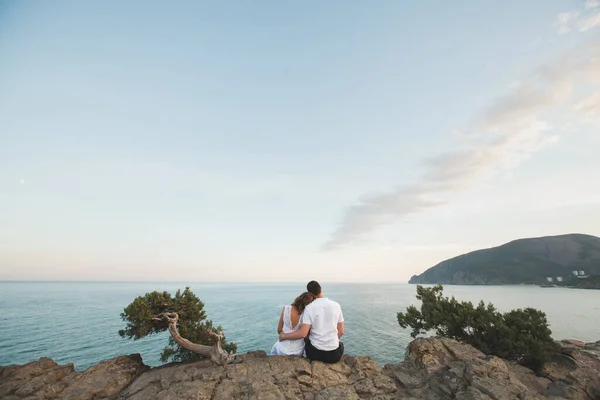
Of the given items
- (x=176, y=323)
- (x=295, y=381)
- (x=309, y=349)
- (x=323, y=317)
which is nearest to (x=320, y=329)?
(x=323, y=317)

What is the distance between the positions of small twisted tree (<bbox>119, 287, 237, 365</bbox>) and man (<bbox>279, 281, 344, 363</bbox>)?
4.07m

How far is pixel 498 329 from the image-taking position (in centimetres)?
1662

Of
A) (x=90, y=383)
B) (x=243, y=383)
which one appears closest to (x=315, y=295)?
(x=243, y=383)

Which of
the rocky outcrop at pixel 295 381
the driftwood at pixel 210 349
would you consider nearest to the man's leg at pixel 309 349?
the rocky outcrop at pixel 295 381

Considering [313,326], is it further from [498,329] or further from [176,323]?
[498,329]

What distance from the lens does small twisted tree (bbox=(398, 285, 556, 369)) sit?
15125 mm

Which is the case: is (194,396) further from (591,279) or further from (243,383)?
(591,279)

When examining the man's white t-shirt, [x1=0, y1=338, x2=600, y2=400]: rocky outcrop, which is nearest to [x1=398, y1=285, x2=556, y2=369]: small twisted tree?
[x1=0, y1=338, x2=600, y2=400]: rocky outcrop

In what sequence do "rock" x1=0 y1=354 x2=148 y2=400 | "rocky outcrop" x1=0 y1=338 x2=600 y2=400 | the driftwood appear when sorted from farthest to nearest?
the driftwood < "rock" x1=0 y1=354 x2=148 y2=400 < "rocky outcrop" x1=0 y1=338 x2=600 y2=400

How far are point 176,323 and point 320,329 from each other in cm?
920

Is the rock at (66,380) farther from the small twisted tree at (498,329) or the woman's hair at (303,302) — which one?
the small twisted tree at (498,329)

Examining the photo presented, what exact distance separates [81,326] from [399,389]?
69440 mm

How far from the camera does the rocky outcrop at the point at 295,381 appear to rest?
991 cm

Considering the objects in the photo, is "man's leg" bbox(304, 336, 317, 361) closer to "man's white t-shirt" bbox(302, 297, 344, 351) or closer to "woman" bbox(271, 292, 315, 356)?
"woman" bbox(271, 292, 315, 356)
